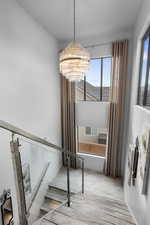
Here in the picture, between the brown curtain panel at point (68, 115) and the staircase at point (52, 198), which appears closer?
the staircase at point (52, 198)

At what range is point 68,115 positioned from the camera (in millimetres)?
4750

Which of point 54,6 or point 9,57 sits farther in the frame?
point 54,6

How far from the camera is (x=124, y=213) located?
2459 mm

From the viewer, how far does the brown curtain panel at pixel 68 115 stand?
4.57 metres

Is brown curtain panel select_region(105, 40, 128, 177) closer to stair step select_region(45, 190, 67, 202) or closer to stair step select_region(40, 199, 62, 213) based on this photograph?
stair step select_region(45, 190, 67, 202)

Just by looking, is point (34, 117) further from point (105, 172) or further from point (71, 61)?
point (105, 172)

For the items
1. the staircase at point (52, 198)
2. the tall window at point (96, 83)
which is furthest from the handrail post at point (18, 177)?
the tall window at point (96, 83)

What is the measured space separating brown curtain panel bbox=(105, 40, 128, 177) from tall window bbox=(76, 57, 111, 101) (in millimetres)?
330

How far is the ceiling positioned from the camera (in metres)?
2.65

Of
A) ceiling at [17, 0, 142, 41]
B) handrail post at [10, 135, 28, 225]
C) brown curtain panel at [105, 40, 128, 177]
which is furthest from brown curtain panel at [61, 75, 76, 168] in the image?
handrail post at [10, 135, 28, 225]

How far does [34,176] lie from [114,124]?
2882mm

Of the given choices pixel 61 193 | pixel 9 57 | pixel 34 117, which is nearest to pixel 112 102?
pixel 34 117

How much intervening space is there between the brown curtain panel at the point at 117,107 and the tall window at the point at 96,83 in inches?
13.0

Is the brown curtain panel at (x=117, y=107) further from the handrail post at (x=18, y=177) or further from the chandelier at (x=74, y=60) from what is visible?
the handrail post at (x=18, y=177)
